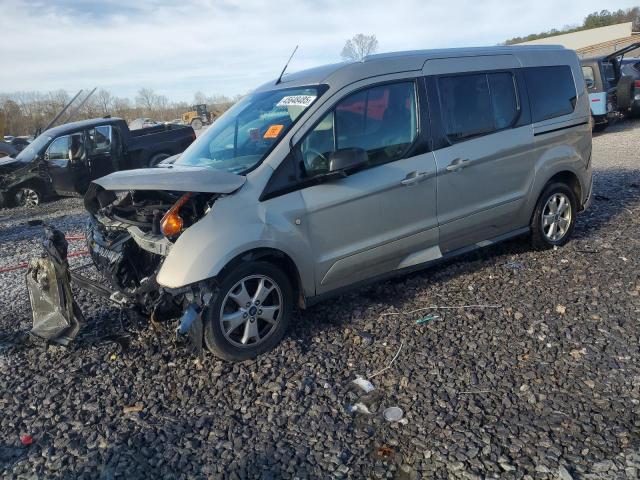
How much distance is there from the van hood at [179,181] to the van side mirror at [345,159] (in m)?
0.65

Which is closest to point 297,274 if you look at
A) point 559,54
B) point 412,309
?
point 412,309

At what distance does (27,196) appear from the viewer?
11.7 meters

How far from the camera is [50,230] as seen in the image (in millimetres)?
4039

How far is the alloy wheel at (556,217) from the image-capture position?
5.64 m

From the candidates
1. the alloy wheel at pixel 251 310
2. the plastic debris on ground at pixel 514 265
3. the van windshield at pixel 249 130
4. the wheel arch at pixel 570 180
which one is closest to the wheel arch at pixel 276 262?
the alloy wheel at pixel 251 310

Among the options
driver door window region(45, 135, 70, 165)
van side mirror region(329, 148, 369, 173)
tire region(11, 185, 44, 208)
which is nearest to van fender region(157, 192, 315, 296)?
van side mirror region(329, 148, 369, 173)

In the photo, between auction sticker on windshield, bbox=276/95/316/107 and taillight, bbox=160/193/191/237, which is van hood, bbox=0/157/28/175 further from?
taillight, bbox=160/193/191/237

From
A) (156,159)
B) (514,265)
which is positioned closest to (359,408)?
(514,265)

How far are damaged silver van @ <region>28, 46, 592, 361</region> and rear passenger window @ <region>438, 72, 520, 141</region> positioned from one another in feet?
0.05

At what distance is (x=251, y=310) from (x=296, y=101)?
167cm

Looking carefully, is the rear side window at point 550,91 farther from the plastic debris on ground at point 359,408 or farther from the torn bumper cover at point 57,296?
the torn bumper cover at point 57,296

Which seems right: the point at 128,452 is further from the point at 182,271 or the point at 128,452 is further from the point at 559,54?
the point at 559,54

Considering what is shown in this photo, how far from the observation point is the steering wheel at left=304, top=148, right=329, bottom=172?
A: 399cm

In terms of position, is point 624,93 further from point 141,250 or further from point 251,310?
point 141,250
